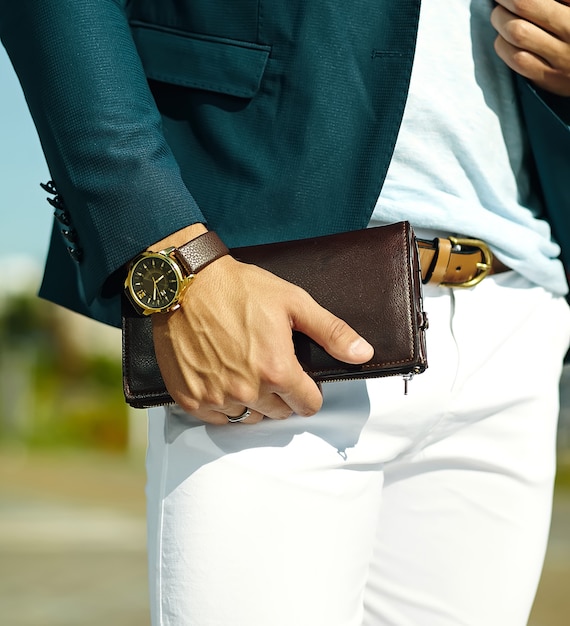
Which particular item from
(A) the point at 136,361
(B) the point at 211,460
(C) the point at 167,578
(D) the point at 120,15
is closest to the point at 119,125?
(D) the point at 120,15

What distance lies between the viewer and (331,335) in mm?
1012

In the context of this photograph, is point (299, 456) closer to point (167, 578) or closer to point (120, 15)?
point (167, 578)

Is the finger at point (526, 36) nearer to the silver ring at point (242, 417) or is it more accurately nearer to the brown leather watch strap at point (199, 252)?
the brown leather watch strap at point (199, 252)

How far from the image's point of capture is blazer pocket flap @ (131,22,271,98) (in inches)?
44.7

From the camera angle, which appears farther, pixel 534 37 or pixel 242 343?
pixel 534 37

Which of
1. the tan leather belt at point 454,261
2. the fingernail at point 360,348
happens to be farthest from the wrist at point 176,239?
the tan leather belt at point 454,261

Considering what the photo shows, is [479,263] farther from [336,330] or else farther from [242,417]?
[242,417]

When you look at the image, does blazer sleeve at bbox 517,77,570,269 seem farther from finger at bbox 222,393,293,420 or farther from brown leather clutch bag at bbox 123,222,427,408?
finger at bbox 222,393,293,420

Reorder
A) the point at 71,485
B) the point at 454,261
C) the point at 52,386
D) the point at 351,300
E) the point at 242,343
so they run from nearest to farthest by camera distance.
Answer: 1. the point at 242,343
2. the point at 351,300
3. the point at 454,261
4. the point at 71,485
5. the point at 52,386

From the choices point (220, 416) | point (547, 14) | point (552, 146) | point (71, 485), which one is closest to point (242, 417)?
point (220, 416)

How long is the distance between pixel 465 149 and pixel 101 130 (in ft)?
1.76

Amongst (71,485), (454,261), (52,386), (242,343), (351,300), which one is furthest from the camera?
(52,386)

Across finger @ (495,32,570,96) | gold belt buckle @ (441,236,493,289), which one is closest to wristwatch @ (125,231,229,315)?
gold belt buckle @ (441,236,493,289)

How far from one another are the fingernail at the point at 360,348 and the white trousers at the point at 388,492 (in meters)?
0.10
